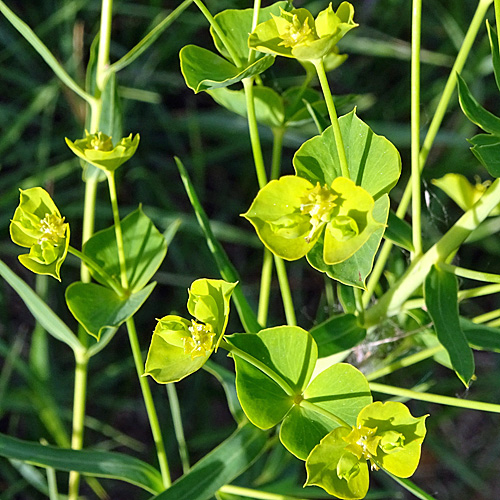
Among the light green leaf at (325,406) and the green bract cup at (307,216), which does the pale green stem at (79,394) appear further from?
the green bract cup at (307,216)

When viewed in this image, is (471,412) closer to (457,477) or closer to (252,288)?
(457,477)

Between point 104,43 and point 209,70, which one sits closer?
point 209,70

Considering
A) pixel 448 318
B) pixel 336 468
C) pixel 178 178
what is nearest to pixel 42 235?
pixel 336 468

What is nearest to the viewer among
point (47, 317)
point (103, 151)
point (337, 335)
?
point (103, 151)

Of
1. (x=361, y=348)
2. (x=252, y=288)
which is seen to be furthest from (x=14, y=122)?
(x=361, y=348)

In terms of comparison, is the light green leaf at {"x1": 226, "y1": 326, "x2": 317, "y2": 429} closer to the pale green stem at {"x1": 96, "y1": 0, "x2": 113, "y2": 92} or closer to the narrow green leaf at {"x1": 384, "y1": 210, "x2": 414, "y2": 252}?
the narrow green leaf at {"x1": 384, "y1": 210, "x2": 414, "y2": 252}

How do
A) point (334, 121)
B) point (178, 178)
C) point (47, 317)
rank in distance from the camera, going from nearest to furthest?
point (334, 121), point (47, 317), point (178, 178)

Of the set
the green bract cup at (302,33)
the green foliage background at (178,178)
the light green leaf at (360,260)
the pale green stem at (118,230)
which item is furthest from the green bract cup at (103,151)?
the green foliage background at (178,178)

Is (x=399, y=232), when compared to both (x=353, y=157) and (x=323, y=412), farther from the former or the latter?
(x=323, y=412)
